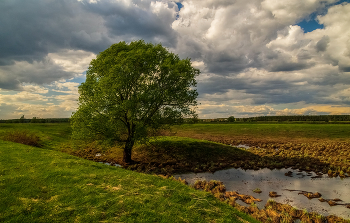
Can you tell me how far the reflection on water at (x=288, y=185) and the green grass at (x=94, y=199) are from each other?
23.0 ft

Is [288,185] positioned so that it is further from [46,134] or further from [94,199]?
[46,134]

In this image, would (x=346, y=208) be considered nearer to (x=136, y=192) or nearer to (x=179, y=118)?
(x=136, y=192)

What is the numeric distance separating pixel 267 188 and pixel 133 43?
84.2ft

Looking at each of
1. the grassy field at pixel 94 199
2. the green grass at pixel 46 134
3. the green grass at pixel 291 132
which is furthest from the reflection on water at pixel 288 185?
the green grass at pixel 46 134

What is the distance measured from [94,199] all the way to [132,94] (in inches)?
723

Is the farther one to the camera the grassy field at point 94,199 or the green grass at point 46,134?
the green grass at point 46,134

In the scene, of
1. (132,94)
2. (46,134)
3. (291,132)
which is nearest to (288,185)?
(132,94)

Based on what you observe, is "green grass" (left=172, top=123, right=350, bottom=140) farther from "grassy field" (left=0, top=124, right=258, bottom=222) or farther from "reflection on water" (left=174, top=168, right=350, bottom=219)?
"grassy field" (left=0, top=124, right=258, bottom=222)

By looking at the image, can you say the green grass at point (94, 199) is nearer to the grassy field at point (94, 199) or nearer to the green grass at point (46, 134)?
the grassy field at point (94, 199)

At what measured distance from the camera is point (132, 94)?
27.5 m

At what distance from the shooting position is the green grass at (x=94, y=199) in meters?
9.23

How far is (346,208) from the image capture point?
571 inches

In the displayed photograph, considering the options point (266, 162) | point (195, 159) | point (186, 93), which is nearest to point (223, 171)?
point (195, 159)

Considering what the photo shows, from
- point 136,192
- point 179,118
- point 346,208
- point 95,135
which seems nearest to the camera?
point 136,192
